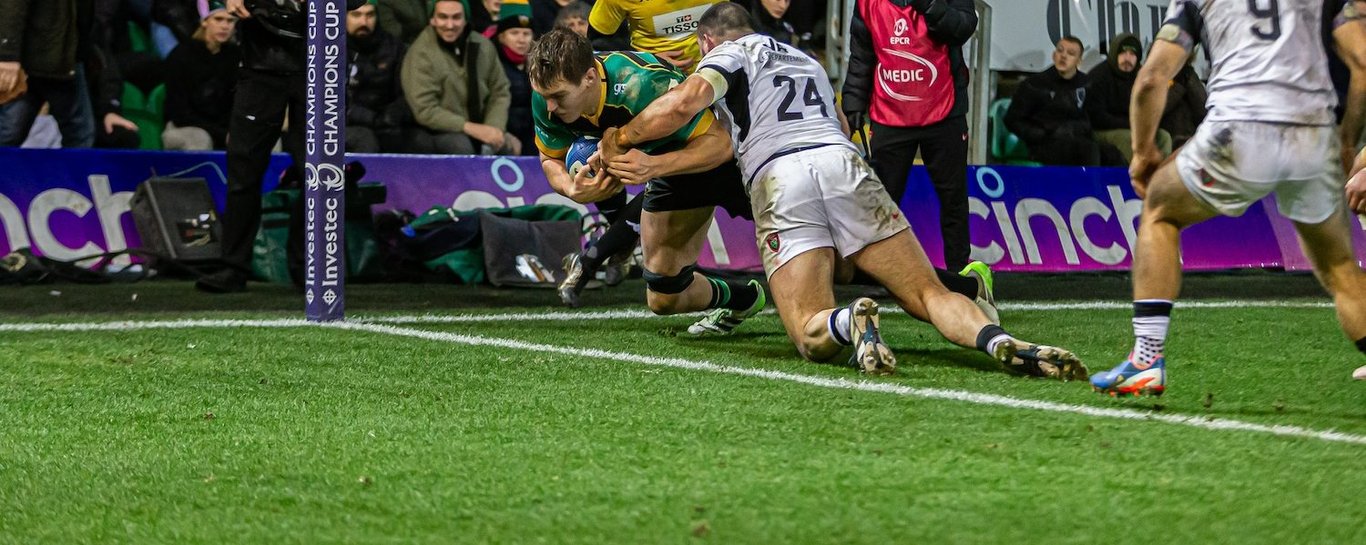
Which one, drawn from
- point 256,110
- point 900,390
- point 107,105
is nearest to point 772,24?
point 256,110

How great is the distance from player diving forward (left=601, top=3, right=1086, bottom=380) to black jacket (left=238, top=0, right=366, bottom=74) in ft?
11.7

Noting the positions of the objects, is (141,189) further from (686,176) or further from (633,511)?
(633,511)

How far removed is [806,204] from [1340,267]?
2.02 metres

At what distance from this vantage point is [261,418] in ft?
18.4

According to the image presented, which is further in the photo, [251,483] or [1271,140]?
[1271,140]

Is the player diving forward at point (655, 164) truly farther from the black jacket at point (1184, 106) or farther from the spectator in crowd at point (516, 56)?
the black jacket at point (1184, 106)

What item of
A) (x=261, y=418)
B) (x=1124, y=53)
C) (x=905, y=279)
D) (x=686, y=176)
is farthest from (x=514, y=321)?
(x=1124, y=53)

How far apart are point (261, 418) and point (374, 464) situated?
0.99 meters

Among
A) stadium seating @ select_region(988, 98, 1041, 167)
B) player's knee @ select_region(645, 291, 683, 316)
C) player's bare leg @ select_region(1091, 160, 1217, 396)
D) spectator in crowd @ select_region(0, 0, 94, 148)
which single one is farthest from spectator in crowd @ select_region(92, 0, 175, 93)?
player's bare leg @ select_region(1091, 160, 1217, 396)

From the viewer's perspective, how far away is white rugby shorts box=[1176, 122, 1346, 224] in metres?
5.40

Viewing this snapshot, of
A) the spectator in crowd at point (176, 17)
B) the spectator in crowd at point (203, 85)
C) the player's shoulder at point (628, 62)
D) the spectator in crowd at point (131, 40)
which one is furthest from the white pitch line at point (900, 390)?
the spectator in crowd at point (176, 17)

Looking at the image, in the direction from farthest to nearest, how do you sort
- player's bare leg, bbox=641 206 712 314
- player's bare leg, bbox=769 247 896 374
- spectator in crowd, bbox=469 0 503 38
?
spectator in crowd, bbox=469 0 503 38, player's bare leg, bbox=641 206 712 314, player's bare leg, bbox=769 247 896 374

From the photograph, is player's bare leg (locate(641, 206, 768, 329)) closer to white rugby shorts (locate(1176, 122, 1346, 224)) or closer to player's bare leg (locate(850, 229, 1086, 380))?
player's bare leg (locate(850, 229, 1086, 380))

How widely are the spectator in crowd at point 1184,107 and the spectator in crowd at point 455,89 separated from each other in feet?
17.8
